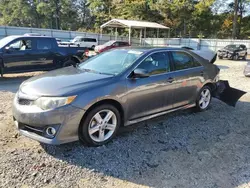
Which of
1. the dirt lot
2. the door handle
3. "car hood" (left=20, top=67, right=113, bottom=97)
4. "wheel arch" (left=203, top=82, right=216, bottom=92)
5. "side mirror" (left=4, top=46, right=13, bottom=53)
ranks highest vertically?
"side mirror" (left=4, top=46, right=13, bottom=53)

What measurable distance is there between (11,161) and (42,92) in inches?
39.5

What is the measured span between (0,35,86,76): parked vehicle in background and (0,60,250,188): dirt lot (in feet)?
16.3

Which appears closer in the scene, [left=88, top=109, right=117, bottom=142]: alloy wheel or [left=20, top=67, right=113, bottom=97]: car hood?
[left=20, top=67, right=113, bottom=97]: car hood

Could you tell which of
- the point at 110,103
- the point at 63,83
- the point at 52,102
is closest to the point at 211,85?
the point at 110,103

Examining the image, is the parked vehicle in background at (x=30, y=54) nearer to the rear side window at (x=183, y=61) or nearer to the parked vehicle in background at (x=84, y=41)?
the rear side window at (x=183, y=61)

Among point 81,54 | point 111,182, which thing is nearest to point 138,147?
point 111,182

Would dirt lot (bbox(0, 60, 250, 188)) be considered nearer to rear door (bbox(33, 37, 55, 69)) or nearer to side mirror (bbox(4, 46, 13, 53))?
side mirror (bbox(4, 46, 13, 53))

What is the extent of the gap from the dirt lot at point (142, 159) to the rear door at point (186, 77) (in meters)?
0.57

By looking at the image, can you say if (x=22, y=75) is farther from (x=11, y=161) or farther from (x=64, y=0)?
(x=64, y=0)

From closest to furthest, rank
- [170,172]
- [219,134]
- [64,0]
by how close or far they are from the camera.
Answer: [170,172] → [219,134] → [64,0]

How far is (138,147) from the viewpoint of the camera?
12.8 ft

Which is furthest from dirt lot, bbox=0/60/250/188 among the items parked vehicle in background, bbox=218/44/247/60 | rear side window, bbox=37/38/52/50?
parked vehicle in background, bbox=218/44/247/60

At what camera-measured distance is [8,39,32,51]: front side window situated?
9.34 metres

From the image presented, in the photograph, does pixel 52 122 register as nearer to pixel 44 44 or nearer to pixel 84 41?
pixel 44 44
